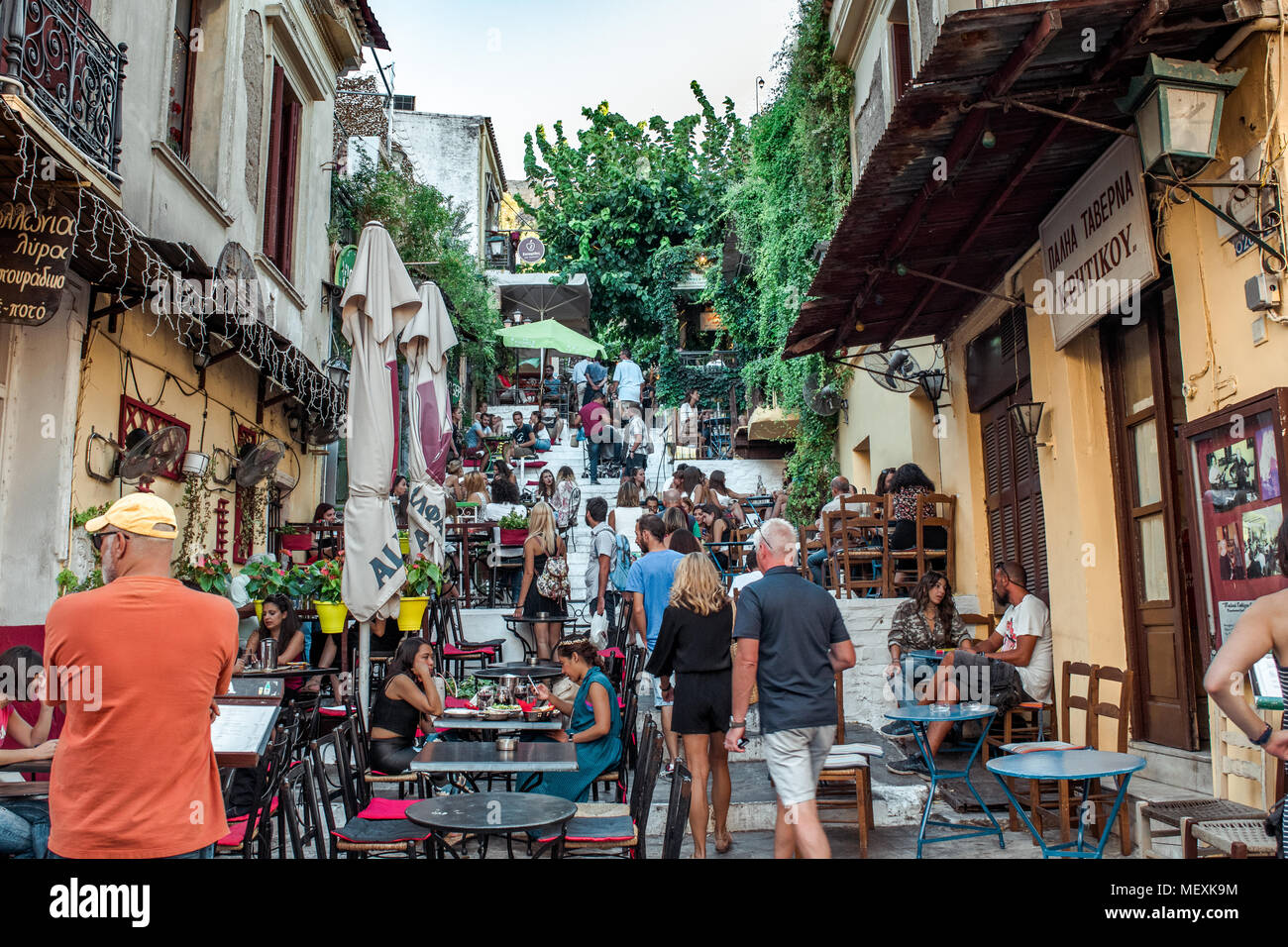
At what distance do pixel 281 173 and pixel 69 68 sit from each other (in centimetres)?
713

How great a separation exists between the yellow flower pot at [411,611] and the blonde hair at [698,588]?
12.7 feet

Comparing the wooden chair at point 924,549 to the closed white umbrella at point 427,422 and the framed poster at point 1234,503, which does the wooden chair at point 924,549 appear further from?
the closed white umbrella at point 427,422

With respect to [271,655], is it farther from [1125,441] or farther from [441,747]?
[1125,441]

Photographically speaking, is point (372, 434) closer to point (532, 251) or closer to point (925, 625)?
point (925, 625)

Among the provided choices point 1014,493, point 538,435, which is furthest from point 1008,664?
point 538,435

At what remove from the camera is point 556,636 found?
1141 cm

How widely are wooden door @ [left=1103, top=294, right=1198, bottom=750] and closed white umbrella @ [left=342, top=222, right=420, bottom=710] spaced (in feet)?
18.4

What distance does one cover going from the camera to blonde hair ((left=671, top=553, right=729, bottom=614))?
6234mm

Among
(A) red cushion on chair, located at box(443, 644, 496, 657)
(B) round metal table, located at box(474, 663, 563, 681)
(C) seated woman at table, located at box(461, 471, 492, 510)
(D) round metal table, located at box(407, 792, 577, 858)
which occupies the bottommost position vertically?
(D) round metal table, located at box(407, 792, 577, 858)

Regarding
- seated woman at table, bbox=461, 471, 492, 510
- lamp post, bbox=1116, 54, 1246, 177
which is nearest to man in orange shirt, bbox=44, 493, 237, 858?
lamp post, bbox=1116, 54, 1246, 177

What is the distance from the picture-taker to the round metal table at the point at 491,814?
403 centimetres

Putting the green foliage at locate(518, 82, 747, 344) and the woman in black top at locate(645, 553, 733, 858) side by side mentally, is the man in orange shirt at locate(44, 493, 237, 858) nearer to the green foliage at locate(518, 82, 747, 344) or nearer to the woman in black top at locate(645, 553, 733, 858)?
the woman in black top at locate(645, 553, 733, 858)

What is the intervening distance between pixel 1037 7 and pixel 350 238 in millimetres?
14411

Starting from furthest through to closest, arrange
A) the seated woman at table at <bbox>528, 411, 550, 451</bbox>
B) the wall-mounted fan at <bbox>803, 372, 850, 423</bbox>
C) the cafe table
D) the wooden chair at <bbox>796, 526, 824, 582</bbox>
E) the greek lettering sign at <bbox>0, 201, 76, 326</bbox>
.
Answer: the seated woman at table at <bbox>528, 411, 550, 451</bbox>
the wall-mounted fan at <bbox>803, 372, 850, 423</bbox>
the cafe table
the wooden chair at <bbox>796, 526, 824, 582</bbox>
the greek lettering sign at <bbox>0, 201, 76, 326</bbox>
